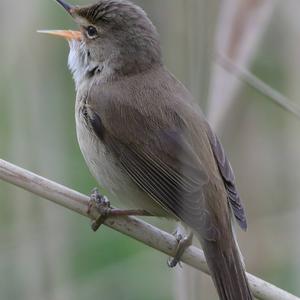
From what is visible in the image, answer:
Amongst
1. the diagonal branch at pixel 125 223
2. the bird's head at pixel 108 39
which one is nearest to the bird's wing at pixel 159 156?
the diagonal branch at pixel 125 223

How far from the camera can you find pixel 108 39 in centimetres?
416

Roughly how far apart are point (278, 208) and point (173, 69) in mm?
1542

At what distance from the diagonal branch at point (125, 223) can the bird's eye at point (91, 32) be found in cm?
102

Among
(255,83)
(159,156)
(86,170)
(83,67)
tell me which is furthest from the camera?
(86,170)

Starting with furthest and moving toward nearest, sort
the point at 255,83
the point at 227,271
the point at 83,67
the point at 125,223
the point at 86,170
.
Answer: the point at 86,170
the point at 83,67
the point at 255,83
the point at 125,223
the point at 227,271

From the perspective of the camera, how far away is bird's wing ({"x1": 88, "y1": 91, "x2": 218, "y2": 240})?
3.45 metres

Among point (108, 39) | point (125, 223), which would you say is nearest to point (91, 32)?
point (108, 39)

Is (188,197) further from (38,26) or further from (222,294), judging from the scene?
(38,26)

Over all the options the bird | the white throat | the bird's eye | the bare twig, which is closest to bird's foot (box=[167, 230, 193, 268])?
the bird

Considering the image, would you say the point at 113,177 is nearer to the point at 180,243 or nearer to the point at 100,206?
the point at 100,206

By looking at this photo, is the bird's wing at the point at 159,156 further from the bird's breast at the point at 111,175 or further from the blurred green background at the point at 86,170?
the blurred green background at the point at 86,170

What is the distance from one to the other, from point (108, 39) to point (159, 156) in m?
0.81

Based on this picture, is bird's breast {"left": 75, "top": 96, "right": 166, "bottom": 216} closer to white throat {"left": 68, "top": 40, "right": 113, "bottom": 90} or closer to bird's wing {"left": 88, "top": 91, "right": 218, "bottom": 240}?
bird's wing {"left": 88, "top": 91, "right": 218, "bottom": 240}

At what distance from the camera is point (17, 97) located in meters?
4.14
